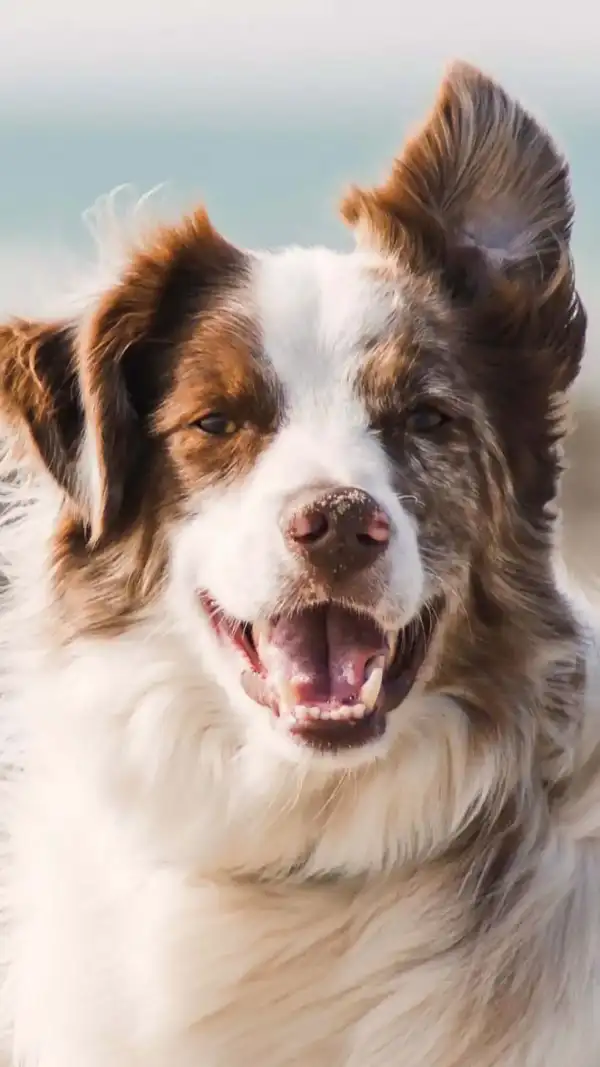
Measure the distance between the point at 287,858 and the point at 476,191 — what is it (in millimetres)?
660

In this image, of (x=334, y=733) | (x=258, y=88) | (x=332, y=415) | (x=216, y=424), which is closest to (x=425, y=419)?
(x=332, y=415)

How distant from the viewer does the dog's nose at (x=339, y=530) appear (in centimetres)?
95

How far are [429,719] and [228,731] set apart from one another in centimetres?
19

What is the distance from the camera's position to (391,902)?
1.13 m

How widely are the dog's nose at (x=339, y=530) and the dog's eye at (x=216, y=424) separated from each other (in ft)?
0.59

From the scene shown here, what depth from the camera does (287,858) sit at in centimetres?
115

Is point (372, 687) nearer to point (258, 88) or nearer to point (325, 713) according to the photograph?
point (325, 713)

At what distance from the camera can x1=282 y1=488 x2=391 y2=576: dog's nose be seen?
0.95 m

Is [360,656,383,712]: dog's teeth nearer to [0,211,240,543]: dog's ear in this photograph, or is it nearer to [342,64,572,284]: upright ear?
[0,211,240,543]: dog's ear

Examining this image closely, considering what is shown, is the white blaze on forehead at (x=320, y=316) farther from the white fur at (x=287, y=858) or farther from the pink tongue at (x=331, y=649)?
the pink tongue at (x=331, y=649)

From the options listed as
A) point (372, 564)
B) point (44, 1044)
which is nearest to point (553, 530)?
point (372, 564)

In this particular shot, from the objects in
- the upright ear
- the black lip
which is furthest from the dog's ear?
the black lip

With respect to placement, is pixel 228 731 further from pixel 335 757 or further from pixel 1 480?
pixel 1 480

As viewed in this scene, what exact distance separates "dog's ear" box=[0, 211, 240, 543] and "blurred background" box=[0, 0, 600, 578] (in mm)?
221
